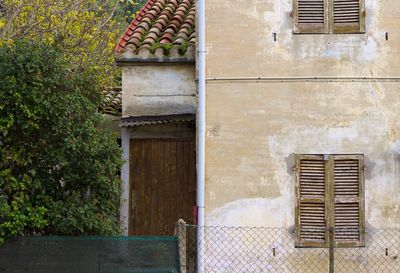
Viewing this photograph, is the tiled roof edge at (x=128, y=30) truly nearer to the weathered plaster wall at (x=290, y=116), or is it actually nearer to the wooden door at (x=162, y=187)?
the wooden door at (x=162, y=187)

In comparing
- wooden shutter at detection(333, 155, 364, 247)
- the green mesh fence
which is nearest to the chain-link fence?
wooden shutter at detection(333, 155, 364, 247)

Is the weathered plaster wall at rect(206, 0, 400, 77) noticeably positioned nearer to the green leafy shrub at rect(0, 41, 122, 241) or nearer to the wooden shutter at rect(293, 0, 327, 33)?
the wooden shutter at rect(293, 0, 327, 33)

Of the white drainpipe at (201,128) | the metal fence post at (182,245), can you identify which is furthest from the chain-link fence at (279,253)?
the metal fence post at (182,245)

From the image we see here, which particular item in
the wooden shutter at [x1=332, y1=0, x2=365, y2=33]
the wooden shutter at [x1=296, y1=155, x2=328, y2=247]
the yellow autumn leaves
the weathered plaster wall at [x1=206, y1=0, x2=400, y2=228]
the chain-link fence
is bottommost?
the chain-link fence

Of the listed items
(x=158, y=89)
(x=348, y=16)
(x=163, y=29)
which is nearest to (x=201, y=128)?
(x=158, y=89)

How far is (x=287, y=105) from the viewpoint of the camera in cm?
1155

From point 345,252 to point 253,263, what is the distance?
1.47 metres

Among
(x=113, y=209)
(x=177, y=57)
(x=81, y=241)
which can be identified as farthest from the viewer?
(x=177, y=57)

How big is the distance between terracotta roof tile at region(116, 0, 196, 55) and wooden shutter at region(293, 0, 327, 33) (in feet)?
6.63

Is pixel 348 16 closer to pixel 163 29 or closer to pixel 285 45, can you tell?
pixel 285 45

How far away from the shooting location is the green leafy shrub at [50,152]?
9992 mm

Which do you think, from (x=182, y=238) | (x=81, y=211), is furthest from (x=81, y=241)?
(x=182, y=238)

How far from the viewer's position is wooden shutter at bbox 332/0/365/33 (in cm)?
1159

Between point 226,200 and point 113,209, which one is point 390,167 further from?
point 113,209
